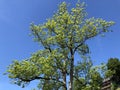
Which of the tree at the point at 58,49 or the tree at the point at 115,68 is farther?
the tree at the point at 115,68

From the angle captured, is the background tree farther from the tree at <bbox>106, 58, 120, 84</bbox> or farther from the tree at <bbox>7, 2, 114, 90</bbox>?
the tree at <bbox>106, 58, 120, 84</bbox>

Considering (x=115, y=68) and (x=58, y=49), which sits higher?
(x=115, y=68)

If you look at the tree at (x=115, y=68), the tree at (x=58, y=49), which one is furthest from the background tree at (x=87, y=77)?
the tree at (x=115, y=68)

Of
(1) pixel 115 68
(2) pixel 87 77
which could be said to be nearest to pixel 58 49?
(2) pixel 87 77

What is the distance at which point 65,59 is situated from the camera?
4984cm

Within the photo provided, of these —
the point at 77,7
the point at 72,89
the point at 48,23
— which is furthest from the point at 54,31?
the point at 72,89

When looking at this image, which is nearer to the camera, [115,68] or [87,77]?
[87,77]

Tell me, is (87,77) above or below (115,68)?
below

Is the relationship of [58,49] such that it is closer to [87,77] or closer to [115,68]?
[87,77]

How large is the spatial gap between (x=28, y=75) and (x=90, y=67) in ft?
29.2

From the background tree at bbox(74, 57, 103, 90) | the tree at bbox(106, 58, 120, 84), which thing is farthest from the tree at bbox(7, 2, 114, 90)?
the tree at bbox(106, 58, 120, 84)

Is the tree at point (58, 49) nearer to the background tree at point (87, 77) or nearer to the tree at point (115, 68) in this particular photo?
the background tree at point (87, 77)

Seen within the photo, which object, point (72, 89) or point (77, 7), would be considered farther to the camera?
point (77, 7)

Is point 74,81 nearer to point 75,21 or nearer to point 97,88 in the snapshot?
point 97,88
